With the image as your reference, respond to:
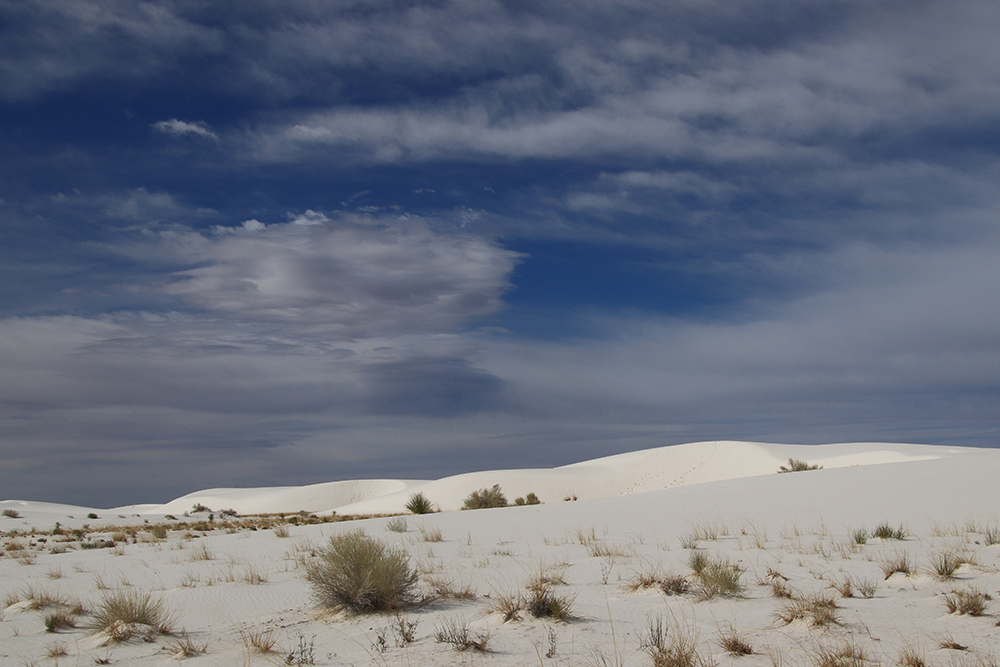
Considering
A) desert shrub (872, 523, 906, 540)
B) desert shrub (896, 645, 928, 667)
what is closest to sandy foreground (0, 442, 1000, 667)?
desert shrub (896, 645, 928, 667)

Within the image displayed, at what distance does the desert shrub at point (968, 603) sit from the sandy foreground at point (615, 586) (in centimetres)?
2

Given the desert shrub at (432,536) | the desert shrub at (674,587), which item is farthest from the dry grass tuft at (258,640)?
the desert shrub at (432,536)

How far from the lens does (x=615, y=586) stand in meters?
7.91

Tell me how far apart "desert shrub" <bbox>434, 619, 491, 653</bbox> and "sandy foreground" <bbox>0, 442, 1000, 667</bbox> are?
2.9 inches

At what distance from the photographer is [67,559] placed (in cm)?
1352

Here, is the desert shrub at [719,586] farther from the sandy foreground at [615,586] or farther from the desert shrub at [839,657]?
the desert shrub at [839,657]

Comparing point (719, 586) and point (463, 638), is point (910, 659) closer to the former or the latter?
point (719, 586)

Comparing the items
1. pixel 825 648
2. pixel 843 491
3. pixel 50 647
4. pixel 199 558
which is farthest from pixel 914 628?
pixel 843 491

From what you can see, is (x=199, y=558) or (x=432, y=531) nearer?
(x=199, y=558)

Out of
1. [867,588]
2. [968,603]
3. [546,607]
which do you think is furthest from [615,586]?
[968,603]

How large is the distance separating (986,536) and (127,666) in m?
12.8

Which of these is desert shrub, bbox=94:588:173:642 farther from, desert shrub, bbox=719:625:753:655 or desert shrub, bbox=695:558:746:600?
desert shrub, bbox=695:558:746:600

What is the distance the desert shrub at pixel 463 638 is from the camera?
515cm

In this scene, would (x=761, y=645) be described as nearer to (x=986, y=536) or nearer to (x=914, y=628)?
(x=914, y=628)
